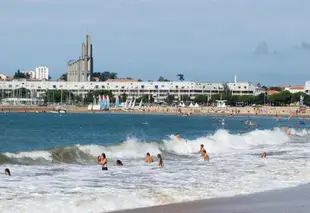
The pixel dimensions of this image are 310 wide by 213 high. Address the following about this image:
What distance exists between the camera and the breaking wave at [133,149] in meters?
31.0

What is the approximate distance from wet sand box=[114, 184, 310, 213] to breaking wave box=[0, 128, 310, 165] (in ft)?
40.9

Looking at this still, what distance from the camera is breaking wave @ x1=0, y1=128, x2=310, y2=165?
102ft

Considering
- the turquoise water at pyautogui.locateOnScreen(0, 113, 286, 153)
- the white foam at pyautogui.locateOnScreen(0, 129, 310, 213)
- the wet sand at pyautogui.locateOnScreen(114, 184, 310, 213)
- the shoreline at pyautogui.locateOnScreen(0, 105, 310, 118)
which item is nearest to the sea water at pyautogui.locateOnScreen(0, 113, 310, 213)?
the white foam at pyautogui.locateOnScreen(0, 129, 310, 213)

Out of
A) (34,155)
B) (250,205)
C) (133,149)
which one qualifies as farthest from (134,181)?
(133,149)

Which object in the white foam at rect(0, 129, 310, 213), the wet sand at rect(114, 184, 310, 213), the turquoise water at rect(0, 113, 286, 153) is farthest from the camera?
the turquoise water at rect(0, 113, 286, 153)

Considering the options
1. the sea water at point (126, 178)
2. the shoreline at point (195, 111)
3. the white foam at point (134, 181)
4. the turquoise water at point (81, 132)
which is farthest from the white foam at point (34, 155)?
the shoreline at point (195, 111)

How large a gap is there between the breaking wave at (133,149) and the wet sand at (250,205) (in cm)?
1247

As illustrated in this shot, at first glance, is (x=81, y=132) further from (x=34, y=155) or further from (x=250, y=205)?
(x=250, y=205)

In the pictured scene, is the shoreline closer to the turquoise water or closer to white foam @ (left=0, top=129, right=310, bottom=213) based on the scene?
the turquoise water

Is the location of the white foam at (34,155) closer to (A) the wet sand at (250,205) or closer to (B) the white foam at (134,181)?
(B) the white foam at (134,181)

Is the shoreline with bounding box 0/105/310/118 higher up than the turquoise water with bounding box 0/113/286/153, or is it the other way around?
the shoreline with bounding box 0/105/310/118

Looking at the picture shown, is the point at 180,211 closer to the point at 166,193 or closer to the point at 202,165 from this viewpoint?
the point at 166,193

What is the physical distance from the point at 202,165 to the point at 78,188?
10845mm

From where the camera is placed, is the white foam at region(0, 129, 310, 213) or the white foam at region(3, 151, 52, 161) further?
the white foam at region(3, 151, 52, 161)
